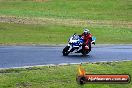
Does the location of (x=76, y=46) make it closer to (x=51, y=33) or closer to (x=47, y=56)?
(x=47, y=56)

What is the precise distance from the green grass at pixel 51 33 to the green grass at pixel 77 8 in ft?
46.7

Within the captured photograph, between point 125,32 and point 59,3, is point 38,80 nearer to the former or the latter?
point 125,32

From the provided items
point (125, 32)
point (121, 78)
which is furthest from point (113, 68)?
point (125, 32)

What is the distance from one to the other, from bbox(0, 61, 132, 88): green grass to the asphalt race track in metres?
2.84

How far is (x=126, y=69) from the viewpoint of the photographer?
1666cm

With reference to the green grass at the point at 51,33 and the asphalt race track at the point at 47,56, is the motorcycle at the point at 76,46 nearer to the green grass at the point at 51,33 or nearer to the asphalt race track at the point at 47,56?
the asphalt race track at the point at 47,56

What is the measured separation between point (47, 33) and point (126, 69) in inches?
874

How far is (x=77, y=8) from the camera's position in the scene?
67.9m

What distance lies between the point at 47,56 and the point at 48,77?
798 cm

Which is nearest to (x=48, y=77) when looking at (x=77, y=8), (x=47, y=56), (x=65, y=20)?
(x=47, y=56)

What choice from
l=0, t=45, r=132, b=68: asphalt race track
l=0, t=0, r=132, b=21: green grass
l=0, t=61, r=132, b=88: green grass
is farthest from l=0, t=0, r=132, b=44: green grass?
l=0, t=61, r=132, b=88: green grass

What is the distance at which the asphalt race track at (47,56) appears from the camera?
19.4m

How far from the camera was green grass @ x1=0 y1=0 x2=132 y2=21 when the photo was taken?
5952 cm

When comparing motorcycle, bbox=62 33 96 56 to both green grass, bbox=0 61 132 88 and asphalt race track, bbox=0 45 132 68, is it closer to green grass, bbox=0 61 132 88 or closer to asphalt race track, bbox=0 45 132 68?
asphalt race track, bbox=0 45 132 68
